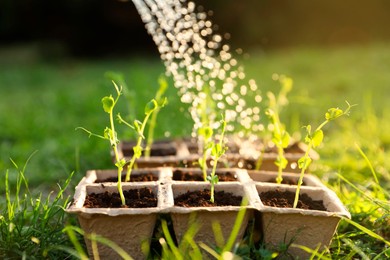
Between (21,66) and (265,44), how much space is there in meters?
2.83

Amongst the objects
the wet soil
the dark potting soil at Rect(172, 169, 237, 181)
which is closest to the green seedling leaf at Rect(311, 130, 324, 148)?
the dark potting soil at Rect(172, 169, 237, 181)

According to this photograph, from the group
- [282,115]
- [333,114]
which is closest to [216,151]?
[333,114]

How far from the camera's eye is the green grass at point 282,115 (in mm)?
2531

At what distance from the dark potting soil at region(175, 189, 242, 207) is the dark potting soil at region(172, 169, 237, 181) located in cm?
21

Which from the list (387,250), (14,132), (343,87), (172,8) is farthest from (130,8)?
(387,250)

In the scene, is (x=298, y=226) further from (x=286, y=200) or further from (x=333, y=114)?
(x=333, y=114)

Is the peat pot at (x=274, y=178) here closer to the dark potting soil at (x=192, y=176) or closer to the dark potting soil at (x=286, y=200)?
the dark potting soil at (x=192, y=176)

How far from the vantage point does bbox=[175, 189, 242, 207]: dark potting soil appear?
2.00 meters

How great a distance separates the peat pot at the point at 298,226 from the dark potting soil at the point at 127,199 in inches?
13.1

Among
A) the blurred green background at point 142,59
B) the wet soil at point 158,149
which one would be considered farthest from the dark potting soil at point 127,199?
the blurred green background at point 142,59

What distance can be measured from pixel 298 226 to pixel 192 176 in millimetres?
533

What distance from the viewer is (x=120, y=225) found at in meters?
1.92

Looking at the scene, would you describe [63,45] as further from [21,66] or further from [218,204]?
[218,204]

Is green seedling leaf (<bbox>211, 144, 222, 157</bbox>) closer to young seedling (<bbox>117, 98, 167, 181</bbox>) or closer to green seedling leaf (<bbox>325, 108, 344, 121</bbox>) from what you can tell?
young seedling (<bbox>117, 98, 167, 181</bbox>)
